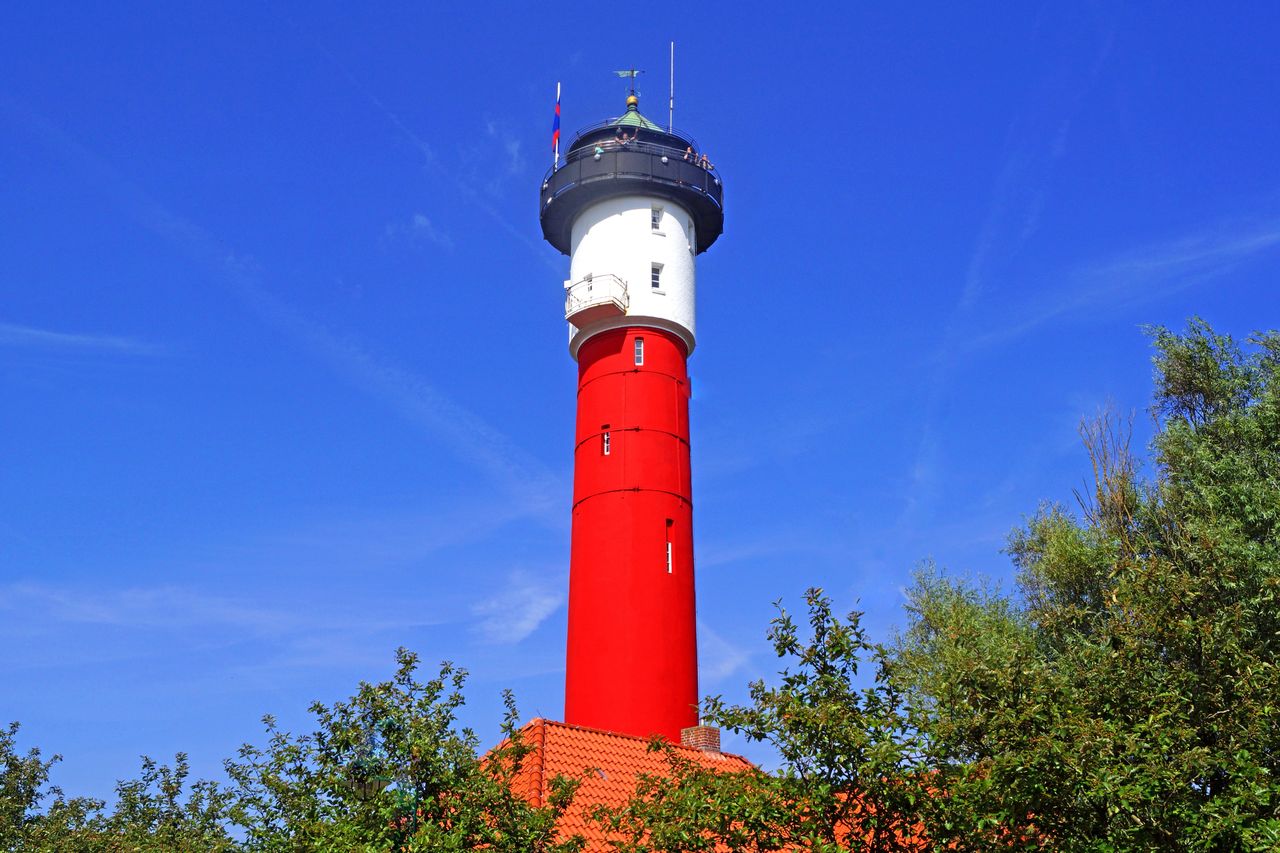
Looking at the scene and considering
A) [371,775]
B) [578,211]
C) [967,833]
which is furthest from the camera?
[578,211]

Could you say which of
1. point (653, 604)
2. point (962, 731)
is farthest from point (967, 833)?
point (653, 604)

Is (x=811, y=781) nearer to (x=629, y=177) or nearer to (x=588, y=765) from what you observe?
(x=588, y=765)

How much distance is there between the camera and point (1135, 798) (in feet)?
50.3

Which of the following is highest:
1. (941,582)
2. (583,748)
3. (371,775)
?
(941,582)

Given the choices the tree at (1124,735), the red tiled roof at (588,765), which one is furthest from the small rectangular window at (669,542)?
the tree at (1124,735)

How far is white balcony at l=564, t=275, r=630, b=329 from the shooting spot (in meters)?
38.4

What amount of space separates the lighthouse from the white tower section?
45 millimetres

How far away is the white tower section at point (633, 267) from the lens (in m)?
38.8

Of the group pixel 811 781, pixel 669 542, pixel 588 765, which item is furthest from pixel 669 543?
pixel 811 781

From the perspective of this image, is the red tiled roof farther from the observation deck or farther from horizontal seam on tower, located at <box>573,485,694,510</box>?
the observation deck

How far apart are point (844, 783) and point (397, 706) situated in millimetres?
7179

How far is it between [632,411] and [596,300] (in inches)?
146

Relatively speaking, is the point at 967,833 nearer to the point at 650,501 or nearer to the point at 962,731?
the point at 962,731

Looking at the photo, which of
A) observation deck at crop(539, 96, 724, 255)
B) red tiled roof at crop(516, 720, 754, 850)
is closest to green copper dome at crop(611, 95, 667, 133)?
observation deck at crop(539, 96, 724, 255)
